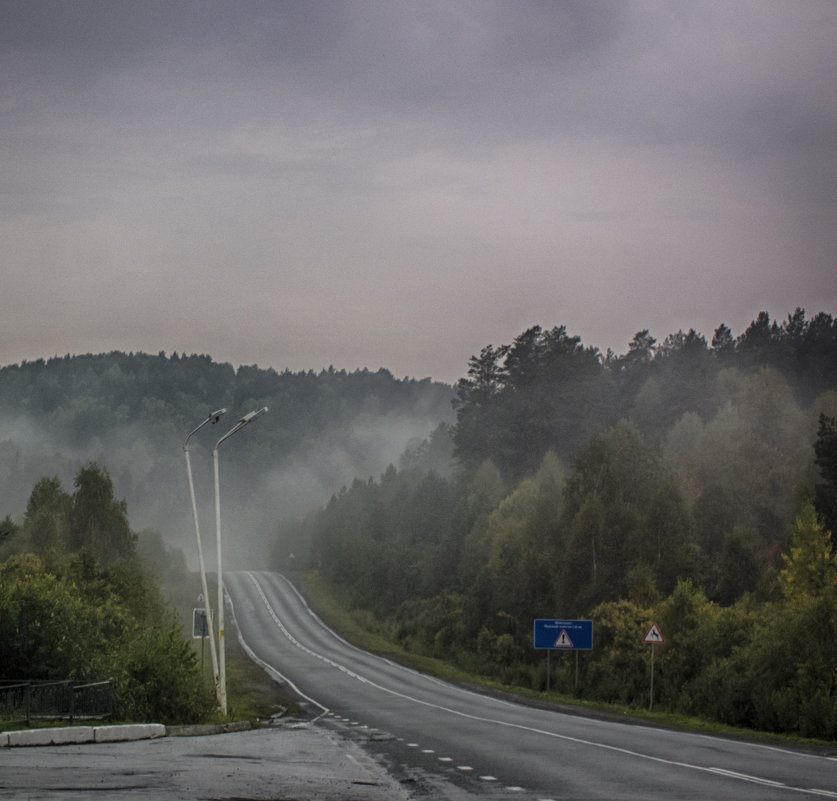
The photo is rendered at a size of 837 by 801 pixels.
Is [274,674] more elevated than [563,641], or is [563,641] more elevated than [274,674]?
[563,641]

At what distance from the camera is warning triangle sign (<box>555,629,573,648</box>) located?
47.3m

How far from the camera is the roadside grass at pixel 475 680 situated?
30.1 metres

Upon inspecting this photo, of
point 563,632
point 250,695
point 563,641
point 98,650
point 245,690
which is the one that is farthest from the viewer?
point 245,690

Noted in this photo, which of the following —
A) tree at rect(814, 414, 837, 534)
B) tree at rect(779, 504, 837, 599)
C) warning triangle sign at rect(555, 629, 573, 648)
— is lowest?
warning triangle sign at rect(555, 629, 573, 648)

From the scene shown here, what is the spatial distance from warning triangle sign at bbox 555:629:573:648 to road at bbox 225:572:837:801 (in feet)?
13.6

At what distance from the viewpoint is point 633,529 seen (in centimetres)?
7194

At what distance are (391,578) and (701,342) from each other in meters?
52.5

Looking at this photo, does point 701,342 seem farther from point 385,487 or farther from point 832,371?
point 385,487

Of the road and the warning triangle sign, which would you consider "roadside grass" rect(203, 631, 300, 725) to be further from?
the warning triangle sign

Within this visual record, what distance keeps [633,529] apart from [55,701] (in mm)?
53303

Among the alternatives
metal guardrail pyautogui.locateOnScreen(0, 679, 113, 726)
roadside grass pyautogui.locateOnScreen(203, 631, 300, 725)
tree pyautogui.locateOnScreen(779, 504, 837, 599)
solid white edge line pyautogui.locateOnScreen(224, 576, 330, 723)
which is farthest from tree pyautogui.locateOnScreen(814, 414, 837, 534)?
metal guardrail pyautogui.locateOnScreen(0, 679, 113, 726)

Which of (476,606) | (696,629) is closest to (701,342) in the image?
(476,606)

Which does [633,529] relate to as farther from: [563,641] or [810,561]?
[563,641]

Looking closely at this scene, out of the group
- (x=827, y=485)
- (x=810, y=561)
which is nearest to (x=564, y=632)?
(x=810, y=561)
